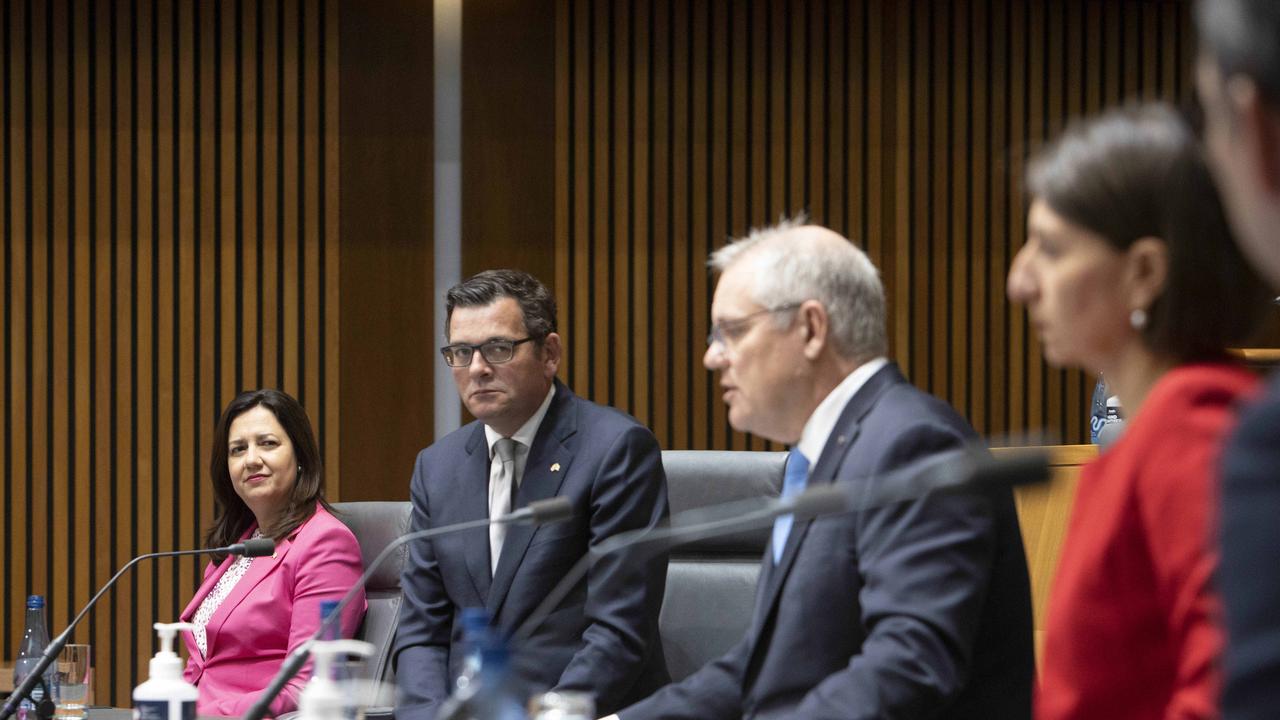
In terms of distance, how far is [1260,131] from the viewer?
2.19 feet

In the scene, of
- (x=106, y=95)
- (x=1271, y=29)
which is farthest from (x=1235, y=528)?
(x=106, y=95)

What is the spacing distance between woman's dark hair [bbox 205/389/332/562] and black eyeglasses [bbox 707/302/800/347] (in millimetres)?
1889

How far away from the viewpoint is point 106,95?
17.0 feet

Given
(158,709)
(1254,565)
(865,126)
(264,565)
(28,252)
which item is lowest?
(264,565)

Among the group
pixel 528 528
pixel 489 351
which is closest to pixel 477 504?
pixel 528 528

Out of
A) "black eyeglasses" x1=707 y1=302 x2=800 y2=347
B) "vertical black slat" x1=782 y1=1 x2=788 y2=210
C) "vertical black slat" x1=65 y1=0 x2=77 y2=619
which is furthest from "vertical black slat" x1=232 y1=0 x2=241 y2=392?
"black eyeglasses" x1=707 y1=302 x2=800 y2=347

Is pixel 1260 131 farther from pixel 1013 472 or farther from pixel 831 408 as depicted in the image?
pixel 831 408

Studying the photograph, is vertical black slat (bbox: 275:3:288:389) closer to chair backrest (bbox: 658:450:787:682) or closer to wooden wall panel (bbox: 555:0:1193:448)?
wooden wall panel (bbox: 555:0:1193:448)

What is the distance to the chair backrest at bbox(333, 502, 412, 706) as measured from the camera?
130 inches

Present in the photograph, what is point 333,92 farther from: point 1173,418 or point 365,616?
point 1173,418

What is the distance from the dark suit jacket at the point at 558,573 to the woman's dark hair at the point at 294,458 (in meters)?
0.61

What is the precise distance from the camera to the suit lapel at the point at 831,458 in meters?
1.87

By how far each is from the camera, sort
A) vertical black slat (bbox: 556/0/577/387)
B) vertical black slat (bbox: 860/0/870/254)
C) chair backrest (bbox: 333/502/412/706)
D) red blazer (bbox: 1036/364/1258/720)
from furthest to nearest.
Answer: vertical black slat (bbox: 860/0/870/254)
vertical black slat (bbox: 556/0/577/387)
chair backrest (bbox: 333/502/412/706)
red blazer (bbox: 1036/364/1258/720)

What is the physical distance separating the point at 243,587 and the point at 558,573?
0.94 m
